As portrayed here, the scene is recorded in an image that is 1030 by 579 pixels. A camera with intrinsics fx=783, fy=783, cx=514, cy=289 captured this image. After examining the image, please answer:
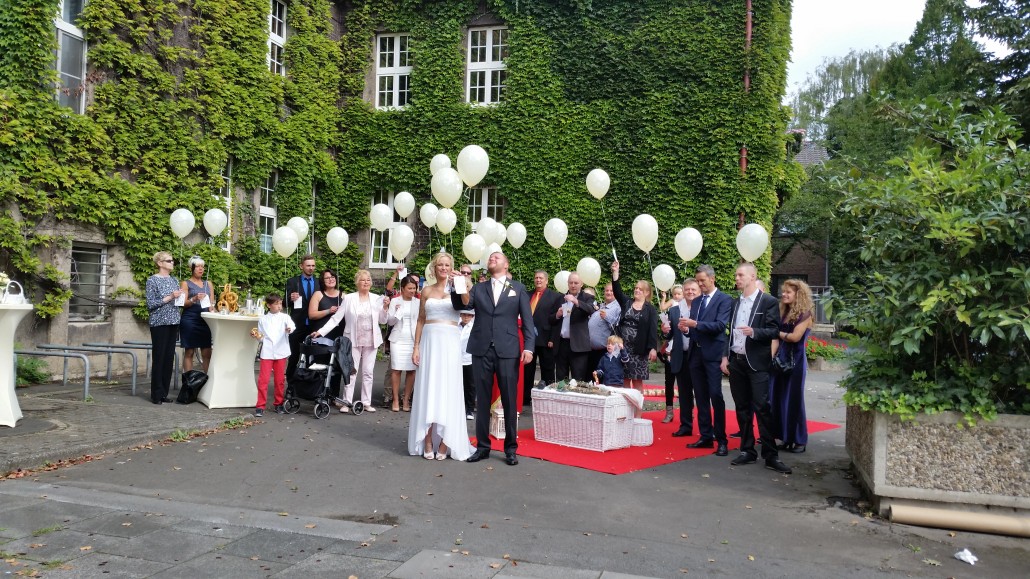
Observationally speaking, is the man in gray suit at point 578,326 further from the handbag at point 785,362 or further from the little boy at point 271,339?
the little boy at point 271,339

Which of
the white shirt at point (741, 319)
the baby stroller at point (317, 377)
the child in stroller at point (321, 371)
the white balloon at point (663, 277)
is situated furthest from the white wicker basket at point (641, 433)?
the white balloon at point (663, 277)

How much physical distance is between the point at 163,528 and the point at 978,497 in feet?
18.6

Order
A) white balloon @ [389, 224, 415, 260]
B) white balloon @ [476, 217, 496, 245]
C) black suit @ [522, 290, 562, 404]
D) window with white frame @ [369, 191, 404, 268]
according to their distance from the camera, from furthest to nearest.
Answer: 1. window with white frame @ [369, 191, 404, 268]
2. white balloon @ [389, 224, 415, 260]
3. white balloon @ [476, 217, 496, 245]
4. black suit @ [522, 290, 562, 404]

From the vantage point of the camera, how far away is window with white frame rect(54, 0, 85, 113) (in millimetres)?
13219

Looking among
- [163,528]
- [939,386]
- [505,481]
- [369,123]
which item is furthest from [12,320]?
[369,123]

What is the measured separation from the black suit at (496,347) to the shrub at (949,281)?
312cm

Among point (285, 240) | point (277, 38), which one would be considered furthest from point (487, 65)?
point (285, 240)

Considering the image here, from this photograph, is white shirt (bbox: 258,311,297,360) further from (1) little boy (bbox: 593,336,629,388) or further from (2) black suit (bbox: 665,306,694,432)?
(2) black suit (bbox: 665,306,694,432)

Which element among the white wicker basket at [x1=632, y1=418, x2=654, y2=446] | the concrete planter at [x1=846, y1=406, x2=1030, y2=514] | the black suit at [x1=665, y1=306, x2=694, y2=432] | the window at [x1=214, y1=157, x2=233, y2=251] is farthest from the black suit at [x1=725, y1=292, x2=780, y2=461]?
the window at [x1=214, y1=157, x2=233, y2=251]

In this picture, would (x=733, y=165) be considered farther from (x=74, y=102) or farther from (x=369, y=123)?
(x=74, y=102)

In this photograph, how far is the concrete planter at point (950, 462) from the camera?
5.61 metres

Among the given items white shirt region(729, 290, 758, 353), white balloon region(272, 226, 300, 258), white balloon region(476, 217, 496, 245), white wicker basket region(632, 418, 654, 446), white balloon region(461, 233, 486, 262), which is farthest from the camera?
white balloon region(272, 226, 300, 258)

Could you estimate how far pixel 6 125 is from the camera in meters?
12.0

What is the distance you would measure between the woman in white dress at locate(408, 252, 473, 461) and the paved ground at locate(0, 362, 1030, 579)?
0.23 metres
